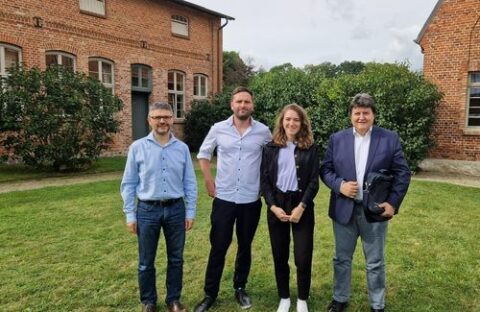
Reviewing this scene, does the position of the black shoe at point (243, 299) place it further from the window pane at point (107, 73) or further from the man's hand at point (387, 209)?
the window pane at point (107, 73)

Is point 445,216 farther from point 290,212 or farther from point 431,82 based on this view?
point 431,82

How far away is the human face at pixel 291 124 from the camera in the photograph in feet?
10.9

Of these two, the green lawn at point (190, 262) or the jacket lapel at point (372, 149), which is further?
the green lawn at point (190, 262)

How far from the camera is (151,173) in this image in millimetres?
3277

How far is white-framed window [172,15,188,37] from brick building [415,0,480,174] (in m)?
10.5

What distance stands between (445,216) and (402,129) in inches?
203

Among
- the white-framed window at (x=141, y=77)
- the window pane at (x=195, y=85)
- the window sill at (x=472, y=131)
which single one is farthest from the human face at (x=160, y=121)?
the window pane at (x=195, y=85)

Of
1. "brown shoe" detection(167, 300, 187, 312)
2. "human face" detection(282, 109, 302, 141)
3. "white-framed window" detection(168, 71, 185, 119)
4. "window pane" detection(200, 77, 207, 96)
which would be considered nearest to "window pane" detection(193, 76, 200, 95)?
"window pane" detection(200, 77, 207, 96)

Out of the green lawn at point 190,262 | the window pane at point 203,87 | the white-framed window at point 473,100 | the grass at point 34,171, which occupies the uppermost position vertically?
the window pane at point 203,87

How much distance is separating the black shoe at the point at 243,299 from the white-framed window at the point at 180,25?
15863 millimetres

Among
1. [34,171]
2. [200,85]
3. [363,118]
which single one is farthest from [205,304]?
[200,85]

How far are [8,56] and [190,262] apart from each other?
1104cm

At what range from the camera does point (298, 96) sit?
14.0 meters

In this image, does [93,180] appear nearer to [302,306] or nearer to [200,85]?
[302,306]
